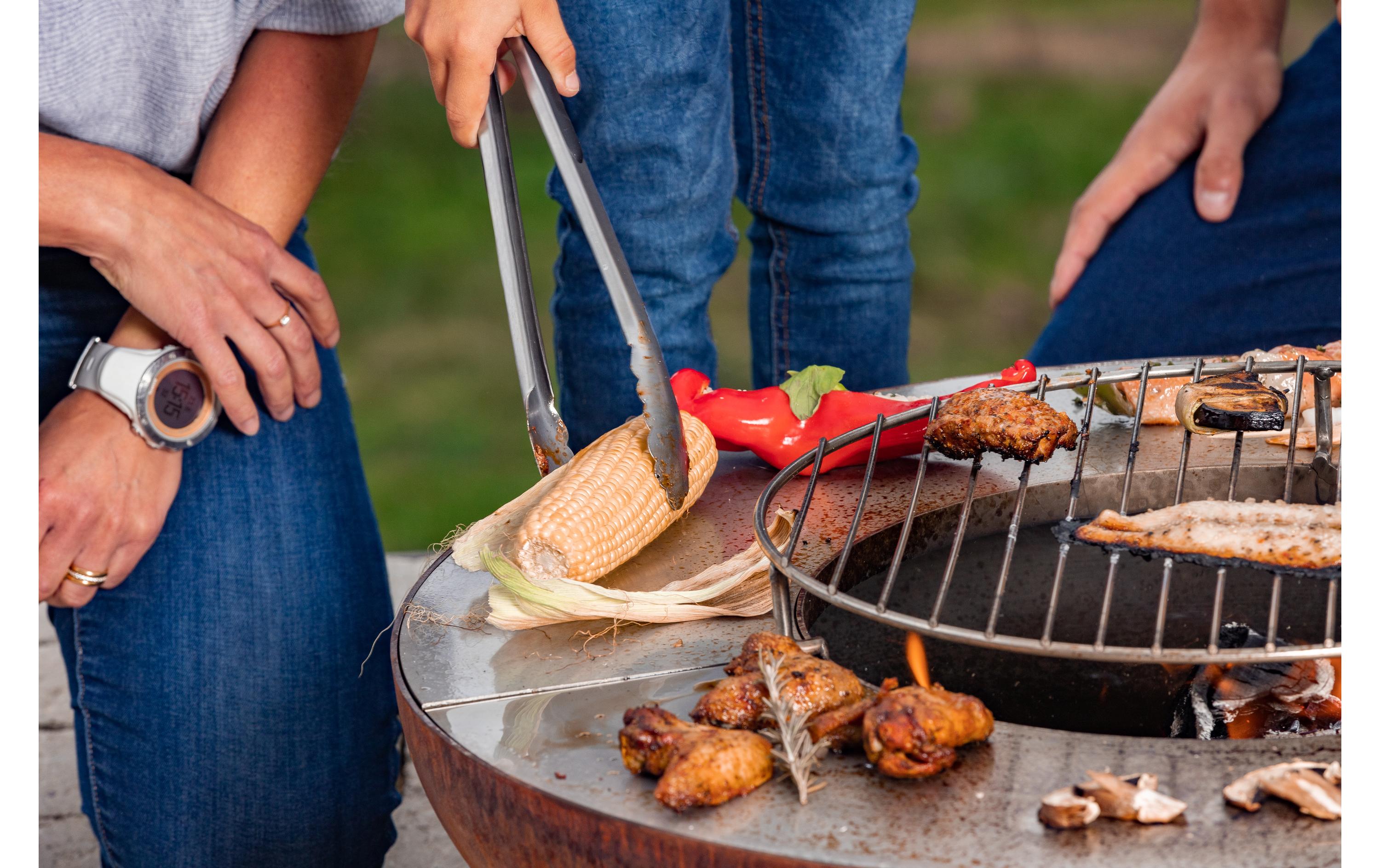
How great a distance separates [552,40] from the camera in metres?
1.37

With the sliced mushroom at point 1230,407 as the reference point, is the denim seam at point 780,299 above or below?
below

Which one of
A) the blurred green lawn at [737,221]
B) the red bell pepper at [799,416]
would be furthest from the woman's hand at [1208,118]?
the blurred green lawn at [737,221]

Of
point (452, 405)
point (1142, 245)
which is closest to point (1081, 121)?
point (452, 405)

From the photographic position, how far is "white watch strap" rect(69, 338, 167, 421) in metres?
1.76

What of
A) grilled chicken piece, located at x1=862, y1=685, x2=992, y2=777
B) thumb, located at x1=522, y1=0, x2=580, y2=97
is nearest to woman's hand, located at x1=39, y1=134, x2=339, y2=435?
thumb, located at x1=522, y1=0, x2=580, y2=97

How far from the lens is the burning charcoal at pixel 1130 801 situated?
90 centimetres

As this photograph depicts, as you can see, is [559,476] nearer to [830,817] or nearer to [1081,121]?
[830,817]

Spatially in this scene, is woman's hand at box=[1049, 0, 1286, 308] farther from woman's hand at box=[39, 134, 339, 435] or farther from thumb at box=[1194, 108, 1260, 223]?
woman's hand at box=[39, 134, 339, 435]

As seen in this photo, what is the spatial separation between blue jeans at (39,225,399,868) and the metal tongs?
71 centimetres

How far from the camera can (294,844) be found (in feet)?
6.12

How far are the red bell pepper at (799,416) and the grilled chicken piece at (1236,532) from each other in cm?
41

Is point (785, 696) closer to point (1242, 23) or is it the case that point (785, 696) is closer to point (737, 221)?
point (1242, 23)

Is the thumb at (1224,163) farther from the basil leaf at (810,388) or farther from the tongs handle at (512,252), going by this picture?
the tongs handle at (512,252)

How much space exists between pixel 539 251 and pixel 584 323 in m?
4.26
